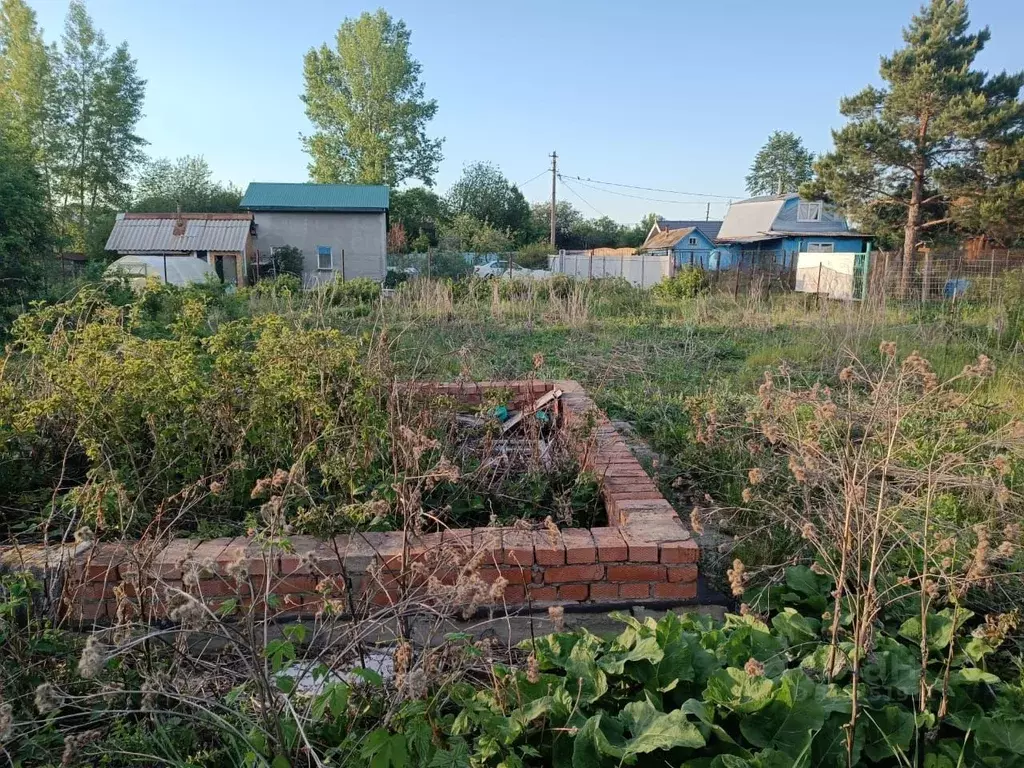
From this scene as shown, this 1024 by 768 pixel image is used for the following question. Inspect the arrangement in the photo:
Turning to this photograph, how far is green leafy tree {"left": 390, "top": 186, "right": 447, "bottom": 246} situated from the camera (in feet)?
135

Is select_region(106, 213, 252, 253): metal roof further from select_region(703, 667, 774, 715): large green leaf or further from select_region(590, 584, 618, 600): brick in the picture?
select_region(703, 667, 774, 715): large green leaf

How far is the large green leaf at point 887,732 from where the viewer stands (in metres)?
1.62

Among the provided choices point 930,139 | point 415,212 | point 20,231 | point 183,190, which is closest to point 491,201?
point 415,212

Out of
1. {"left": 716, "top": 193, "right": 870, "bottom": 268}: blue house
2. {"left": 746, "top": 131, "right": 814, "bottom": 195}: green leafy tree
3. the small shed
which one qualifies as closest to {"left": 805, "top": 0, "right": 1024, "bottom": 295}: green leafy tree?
{"left": 716, "top": 193, "right": 870, "bottom": 268}: blue house

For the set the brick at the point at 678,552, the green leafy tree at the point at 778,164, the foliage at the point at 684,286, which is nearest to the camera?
the brick at the point at 678,552

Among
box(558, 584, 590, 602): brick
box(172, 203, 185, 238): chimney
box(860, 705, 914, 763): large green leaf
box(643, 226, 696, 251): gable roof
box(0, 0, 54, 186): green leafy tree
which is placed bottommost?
box(558, 584, 590, 602): brick

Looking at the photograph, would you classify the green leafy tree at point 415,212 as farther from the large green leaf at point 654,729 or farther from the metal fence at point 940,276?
the large green leaf at point 654,729

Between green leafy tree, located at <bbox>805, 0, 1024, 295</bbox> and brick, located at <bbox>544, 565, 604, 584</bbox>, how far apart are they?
20.7m

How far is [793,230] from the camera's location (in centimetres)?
3378

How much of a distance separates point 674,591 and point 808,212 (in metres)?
35.7

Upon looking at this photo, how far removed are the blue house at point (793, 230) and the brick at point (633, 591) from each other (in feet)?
101

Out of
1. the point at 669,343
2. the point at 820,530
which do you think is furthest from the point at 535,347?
the point at 820,530

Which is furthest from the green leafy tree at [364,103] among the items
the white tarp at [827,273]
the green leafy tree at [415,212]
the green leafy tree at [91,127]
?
the white tarp at [827,273]

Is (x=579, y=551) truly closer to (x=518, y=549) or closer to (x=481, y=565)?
(x=518, y=549)
